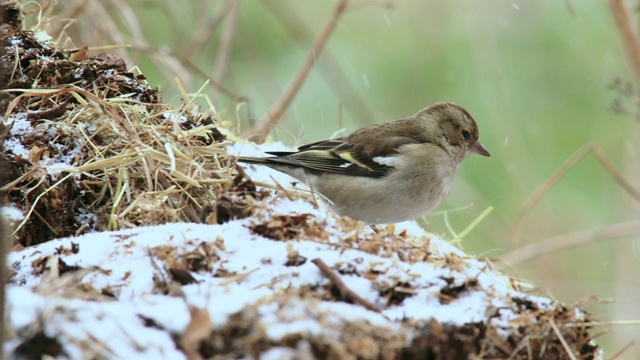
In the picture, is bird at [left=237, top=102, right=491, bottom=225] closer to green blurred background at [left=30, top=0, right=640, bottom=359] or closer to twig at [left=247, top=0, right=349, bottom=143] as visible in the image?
twig at [left=247, top=0, right=349, bottom=143]

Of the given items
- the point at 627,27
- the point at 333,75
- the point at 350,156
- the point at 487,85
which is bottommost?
the point at 350,156

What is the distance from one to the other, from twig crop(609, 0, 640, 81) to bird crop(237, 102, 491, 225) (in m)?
1.22

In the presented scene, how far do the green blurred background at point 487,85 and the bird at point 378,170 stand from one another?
4.85ft

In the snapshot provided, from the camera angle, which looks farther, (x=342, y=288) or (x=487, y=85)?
(x=487, y=85)

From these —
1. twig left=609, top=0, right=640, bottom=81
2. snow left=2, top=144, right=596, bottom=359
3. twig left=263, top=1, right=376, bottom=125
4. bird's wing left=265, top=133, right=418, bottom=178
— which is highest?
twig left=609, top=0, right=640, bottom=81

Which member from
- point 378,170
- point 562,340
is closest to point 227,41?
point 378,170

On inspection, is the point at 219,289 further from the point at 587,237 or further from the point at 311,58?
the point at 311,58

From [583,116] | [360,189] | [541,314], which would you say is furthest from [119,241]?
[583,116]

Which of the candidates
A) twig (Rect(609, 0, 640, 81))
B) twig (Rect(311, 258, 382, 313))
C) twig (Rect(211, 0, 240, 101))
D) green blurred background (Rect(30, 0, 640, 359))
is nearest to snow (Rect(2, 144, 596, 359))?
twig (Rect(311, 258, 382, 313))

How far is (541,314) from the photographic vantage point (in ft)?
8.89

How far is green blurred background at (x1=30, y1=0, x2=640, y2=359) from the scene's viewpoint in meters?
7.03

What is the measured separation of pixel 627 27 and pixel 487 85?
395 cm

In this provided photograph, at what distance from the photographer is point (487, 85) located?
8828 mm

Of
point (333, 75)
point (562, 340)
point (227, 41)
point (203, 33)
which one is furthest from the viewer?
point (333, 75)
